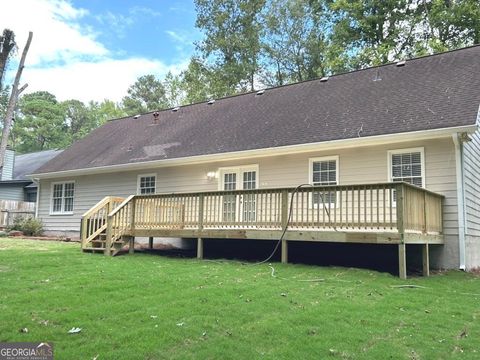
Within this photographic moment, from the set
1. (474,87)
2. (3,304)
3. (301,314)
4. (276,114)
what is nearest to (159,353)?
(301,314)

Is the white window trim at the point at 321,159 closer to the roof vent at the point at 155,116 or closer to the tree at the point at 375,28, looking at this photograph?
the roof vent at the point at 155,116

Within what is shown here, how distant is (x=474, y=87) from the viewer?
1112 centimetres

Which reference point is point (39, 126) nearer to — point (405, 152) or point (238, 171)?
point (238, 171)

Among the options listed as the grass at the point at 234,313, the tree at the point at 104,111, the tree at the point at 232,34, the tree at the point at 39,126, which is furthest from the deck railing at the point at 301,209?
the tree at the point at 104,111

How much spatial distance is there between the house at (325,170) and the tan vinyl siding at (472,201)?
32 millimetres

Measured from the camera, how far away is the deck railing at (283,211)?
28.6 feet

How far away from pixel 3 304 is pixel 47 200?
547 inches

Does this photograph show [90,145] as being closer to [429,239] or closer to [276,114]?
[276,114]

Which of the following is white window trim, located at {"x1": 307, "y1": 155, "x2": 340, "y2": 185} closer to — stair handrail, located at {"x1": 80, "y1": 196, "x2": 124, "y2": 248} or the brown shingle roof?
the brown shingle roof

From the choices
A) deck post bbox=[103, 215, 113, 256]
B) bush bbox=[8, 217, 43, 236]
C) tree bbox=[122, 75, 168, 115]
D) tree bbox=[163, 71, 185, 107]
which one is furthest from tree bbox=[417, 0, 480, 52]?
tree bbox=[122, 75, 168, 115]

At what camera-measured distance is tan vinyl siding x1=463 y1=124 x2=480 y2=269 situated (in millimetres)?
10344

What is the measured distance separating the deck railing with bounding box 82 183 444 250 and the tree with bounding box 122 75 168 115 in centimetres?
4055

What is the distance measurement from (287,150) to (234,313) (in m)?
7.18

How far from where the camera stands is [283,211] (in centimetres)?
975
